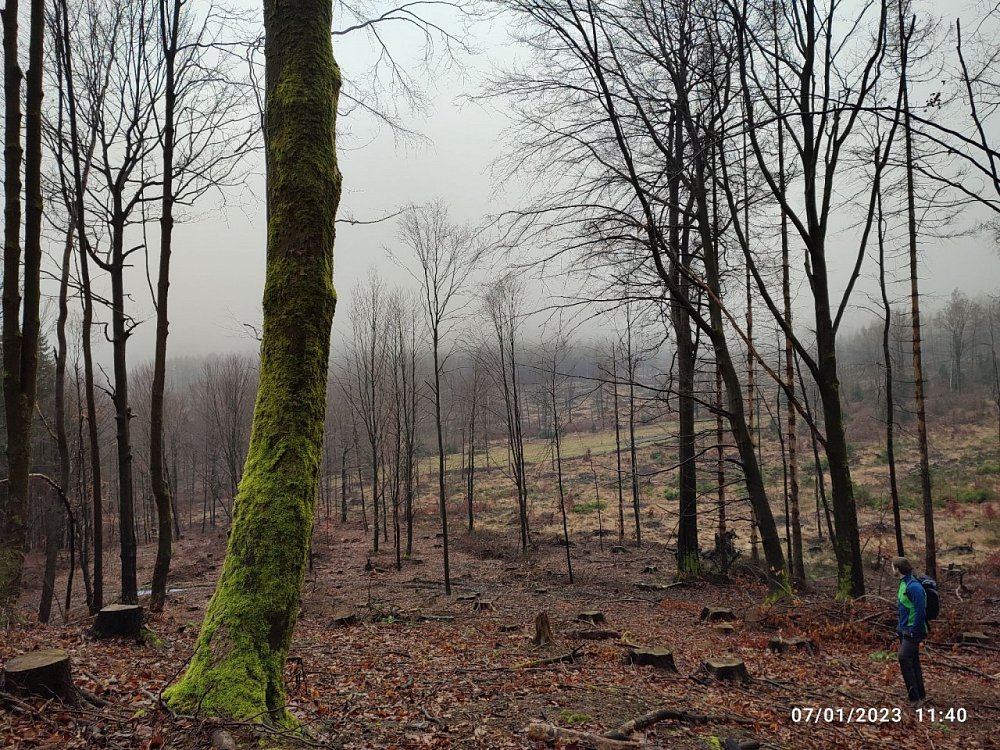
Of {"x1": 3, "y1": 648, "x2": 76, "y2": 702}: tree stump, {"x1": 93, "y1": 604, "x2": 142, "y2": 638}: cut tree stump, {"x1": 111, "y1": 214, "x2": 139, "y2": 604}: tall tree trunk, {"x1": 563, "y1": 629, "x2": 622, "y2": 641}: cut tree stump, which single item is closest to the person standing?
{"x1": 563, "y1": 629, "x2": 622, "y2": 641}: cut tree stump

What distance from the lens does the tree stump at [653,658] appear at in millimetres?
5926

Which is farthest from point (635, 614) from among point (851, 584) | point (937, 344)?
point (937, 344)

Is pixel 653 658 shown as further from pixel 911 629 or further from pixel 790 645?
pixel 911 629

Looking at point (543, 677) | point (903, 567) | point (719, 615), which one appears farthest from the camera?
point (719, 615)

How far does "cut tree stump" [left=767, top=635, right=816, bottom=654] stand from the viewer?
269 inches

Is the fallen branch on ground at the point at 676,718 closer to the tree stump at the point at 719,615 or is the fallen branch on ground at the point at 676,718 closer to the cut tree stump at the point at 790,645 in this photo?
the cut tree stump at the point at 790,645

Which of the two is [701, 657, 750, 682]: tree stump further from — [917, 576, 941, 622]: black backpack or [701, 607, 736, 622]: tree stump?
[701, 607, 736, 622]: tree stump

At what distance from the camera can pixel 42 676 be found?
136 inches

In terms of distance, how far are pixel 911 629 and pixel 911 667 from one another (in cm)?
35

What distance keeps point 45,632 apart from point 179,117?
836cm

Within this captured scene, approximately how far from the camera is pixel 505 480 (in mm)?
39125

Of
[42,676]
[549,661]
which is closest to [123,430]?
[42,676]

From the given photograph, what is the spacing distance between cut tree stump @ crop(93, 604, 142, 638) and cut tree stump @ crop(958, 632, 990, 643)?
10.6 m

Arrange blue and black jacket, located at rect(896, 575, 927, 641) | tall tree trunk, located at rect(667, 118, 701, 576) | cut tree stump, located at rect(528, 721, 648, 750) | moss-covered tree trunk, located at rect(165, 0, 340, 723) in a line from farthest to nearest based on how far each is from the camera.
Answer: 1. tall tree trunk, located at rect(667, 118, 701, 576)
2. blue and black jacket, located at rect(896, 575, 927, 641)
3. cut tree stump, located at rect(528, 721, 648, 750)
4. moss-covered tree trunk, located at rect(165, 0, 340, 723)
